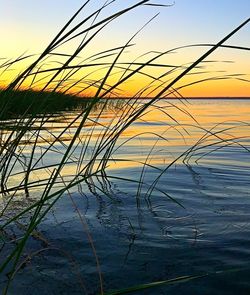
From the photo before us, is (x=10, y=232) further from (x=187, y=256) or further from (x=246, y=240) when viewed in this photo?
(x=246, y=240)

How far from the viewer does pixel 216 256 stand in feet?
7.55

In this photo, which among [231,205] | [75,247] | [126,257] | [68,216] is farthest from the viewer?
[231,205]

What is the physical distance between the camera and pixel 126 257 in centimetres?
229

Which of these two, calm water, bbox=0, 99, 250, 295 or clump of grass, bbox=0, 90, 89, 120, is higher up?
clump of grass, bbox=0, 90, 89, 120

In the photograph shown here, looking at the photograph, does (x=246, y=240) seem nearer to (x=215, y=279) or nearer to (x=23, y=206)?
(x=215, y=279)

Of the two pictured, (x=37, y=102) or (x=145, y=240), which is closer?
(x=37, y=102)

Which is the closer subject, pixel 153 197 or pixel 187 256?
pixel 187 256

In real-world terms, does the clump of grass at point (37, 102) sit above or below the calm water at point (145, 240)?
above

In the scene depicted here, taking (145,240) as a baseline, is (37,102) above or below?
above

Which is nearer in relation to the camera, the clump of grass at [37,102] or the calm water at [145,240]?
the clump of grass at [37,102]

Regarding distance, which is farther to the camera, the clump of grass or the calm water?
the calm water

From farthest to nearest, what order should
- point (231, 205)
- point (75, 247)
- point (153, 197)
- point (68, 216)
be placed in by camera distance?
point (153, 197) < point (231, 205) < point (68, 216) < point (75, 247)

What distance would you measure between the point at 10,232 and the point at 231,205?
1.76 meters

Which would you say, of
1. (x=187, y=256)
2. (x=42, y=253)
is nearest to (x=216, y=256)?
(x=187, y=256)
